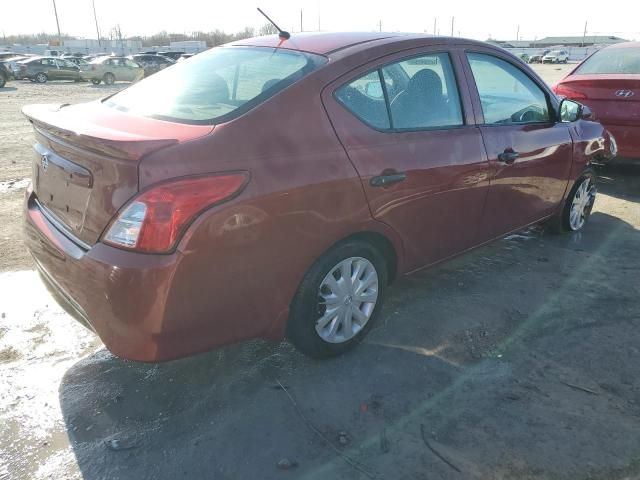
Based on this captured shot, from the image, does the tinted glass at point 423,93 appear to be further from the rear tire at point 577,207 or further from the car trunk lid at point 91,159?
the rear tire at point 577,207

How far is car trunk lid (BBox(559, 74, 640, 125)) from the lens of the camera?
6.14 metres

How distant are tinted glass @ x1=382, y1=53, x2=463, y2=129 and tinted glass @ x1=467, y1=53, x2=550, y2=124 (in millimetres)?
273

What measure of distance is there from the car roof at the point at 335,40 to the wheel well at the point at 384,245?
3.28ft

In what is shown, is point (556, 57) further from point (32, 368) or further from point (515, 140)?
point (32, 368)

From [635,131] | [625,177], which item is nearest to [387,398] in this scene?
[635,131]

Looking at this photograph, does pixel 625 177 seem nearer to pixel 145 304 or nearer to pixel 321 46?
pixel 321 46

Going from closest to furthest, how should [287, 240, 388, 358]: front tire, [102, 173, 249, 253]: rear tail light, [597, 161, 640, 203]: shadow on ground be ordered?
[102, 173, 249, 253]: rear tail light < [287, 240, 388, 358]: front tire < [597, 161, 640, 203]: shadow on ground

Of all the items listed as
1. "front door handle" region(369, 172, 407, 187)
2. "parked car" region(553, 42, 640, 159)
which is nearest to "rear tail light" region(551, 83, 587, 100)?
"parked car" region(553, 42, 640, 159)

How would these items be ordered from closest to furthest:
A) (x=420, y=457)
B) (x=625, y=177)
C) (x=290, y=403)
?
(x=420, y=457), (x=290, y=403), (x=625, y=177)

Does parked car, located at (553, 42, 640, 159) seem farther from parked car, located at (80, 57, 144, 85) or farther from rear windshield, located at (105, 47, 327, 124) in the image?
parked car, located at (80, 57, 144, 85)

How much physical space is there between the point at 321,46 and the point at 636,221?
4157 mm

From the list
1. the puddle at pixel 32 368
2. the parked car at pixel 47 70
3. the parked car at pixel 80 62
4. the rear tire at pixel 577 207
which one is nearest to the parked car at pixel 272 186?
the puddle at pixel 32 368

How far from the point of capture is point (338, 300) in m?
2.91

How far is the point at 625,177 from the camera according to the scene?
7.26 metres
